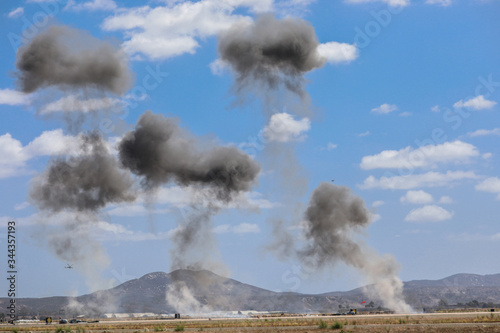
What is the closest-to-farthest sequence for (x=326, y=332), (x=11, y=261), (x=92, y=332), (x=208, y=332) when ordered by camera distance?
(x=326, y=332)
(x=208, y=332)
(x=92, y=332)
(x=11, y=261)

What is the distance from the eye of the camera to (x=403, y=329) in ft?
251

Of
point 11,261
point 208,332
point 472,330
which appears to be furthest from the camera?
point 11,261

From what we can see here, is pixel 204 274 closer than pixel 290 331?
No

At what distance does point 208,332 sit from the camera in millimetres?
81625

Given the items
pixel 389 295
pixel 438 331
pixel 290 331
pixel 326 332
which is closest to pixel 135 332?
pixel 290 331

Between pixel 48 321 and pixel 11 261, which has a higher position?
pixel 11 261

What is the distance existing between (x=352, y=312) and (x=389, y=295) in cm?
1503

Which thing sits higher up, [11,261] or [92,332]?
[11,261]

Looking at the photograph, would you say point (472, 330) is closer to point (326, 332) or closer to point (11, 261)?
point (326, 332)

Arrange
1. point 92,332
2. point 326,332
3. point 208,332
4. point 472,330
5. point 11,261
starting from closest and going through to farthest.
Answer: point 472,330 < point 326,332 < point 208,332 < point 92,332 < point 11,261

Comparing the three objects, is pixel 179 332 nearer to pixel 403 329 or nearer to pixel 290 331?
pixel 290 331

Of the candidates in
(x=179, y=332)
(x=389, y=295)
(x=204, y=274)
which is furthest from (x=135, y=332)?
(x=389, y=295)

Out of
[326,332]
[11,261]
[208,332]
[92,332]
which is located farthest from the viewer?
[11,261]

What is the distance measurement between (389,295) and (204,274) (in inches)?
1983
